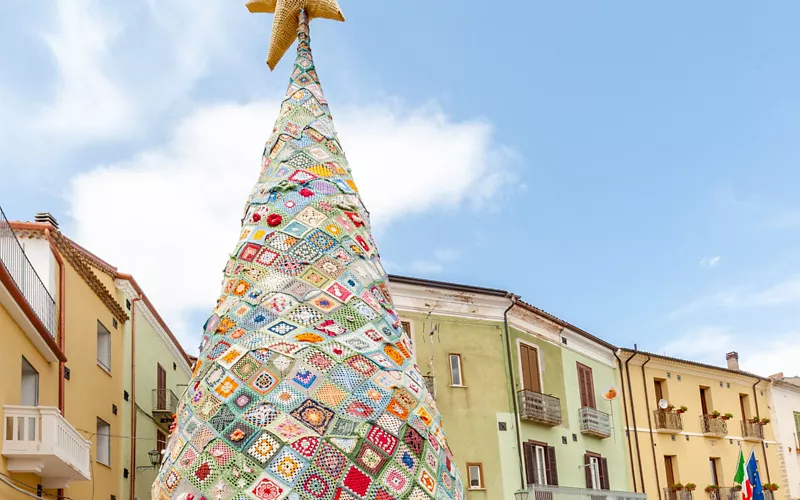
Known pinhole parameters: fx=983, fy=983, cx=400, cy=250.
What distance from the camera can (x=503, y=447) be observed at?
22594 mm

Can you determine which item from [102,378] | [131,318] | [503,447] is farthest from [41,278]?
[503,447]

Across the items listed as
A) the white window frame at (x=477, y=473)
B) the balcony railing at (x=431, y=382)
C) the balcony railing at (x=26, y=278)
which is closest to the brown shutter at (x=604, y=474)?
the white window frame at (x=477, y=473)

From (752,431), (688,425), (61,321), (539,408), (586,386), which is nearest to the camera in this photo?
(61,321)

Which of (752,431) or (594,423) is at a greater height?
(752,431)

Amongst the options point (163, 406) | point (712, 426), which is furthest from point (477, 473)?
point (712, 426)

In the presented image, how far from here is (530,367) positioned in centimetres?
2433

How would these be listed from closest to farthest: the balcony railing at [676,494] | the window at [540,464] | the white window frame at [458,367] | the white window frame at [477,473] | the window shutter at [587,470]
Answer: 1. the white window frame at [477,473]
2. the white window frame at [458,367]
3. the window at [540,464]
4. the window shutter at [587,470]
5. the balcony railing at [676,494]

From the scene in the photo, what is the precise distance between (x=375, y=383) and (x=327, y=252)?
3.58 ft

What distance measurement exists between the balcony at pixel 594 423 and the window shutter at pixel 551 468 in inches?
74.3

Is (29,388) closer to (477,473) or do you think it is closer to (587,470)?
(477,473)

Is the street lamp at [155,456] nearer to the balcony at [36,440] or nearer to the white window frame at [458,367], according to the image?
the balcony at [36,440]

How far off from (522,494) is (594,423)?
5463 millimetres

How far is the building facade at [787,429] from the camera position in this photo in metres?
34.6

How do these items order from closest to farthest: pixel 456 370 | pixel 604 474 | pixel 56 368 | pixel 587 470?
pixel 56 368, pixel 456 370, pixel 587 470, pixel 604 474
